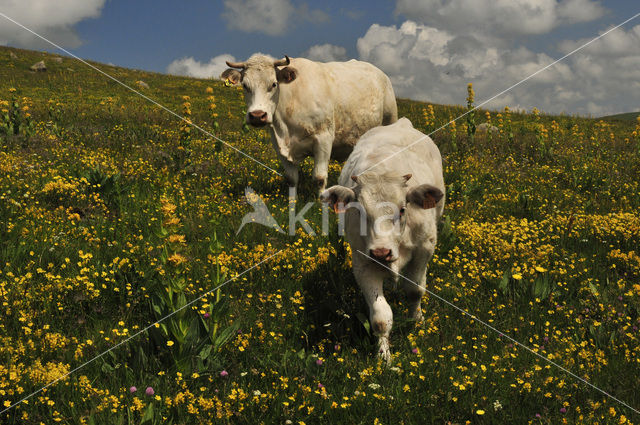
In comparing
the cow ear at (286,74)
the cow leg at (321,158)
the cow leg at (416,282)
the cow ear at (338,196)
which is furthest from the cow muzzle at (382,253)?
the cow ear at (286,74)

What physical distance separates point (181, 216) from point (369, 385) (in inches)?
193

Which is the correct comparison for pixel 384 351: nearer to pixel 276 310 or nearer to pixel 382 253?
pixel 382 253

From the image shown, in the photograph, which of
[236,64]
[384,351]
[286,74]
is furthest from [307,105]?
[384,351]

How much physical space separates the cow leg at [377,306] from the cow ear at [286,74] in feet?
16.7

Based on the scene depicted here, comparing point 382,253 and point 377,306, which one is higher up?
point 382,253

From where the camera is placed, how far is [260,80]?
859 centimetres

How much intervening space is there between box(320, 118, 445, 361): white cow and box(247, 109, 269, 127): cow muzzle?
10.6 ft

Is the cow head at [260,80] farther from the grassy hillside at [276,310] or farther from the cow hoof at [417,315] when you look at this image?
the cow hoof at [417,315]

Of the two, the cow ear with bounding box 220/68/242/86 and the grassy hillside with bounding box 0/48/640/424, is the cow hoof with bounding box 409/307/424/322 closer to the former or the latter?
the grassy hillside with bounding box 0/48/640/424

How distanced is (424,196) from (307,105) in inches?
203

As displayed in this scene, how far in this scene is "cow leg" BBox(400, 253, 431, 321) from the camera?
5164mm

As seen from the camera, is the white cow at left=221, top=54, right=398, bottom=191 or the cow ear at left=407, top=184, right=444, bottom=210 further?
the white cow at left=221, top=54, right=398, bottom=191

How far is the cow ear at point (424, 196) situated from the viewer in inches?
179

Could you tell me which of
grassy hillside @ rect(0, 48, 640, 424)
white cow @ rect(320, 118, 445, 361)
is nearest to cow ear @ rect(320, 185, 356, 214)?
white cow @ rect(320, 118, 445, 361)
